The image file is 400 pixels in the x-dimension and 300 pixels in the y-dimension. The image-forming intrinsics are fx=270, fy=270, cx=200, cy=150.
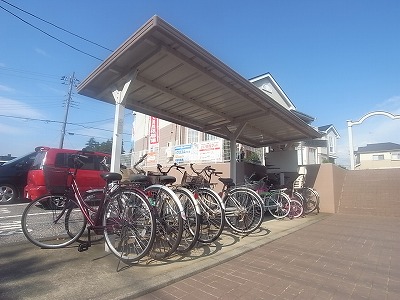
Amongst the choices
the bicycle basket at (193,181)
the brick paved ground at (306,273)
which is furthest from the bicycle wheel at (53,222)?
the brick paved ground at (306,273)

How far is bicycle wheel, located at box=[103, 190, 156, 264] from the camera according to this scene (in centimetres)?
333

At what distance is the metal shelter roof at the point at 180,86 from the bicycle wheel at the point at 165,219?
183 cm

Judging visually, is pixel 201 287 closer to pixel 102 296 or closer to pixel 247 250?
pixel 102 296

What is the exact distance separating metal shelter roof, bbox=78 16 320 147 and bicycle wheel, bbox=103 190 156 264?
1892 millimetres

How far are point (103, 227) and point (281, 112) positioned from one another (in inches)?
204

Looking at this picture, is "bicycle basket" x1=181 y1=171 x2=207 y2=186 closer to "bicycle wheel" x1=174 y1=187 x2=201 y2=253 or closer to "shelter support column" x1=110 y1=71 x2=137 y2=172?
"bicycle wheel" x1=174 y1=187 x2=201 y2=253

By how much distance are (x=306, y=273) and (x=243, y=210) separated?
1.79 m

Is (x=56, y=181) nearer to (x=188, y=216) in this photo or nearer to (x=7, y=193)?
(x=188, y=216)

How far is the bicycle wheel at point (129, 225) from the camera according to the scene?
3.33 meters

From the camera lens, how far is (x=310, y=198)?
897cm

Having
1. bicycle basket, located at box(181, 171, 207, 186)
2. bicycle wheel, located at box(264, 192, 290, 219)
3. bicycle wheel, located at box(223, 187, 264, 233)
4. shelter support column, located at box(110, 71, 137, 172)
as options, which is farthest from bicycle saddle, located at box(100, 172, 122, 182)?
bicycle wheel, located at box(264, 192, 290, 219)

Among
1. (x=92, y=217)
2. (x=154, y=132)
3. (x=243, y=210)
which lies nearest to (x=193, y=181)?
(x=243, y=210)

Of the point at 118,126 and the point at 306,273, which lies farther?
the point at 118,126

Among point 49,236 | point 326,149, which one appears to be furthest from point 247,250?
point 326,149
